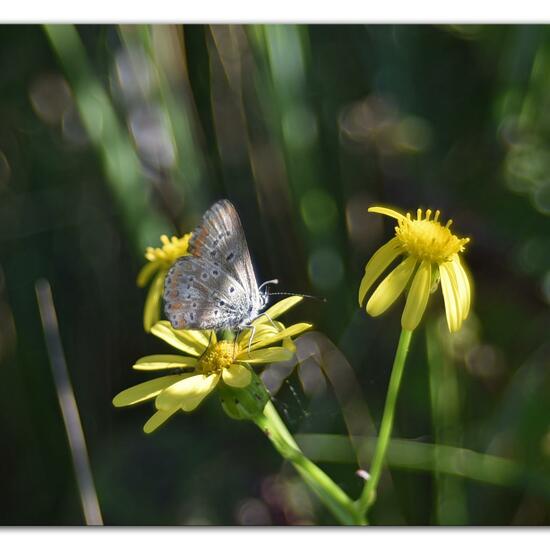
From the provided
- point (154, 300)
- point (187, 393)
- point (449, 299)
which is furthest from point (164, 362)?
point (449, 299)

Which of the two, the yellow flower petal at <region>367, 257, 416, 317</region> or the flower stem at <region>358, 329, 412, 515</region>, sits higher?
the yellow flower petal at <region>367, 257, 416, 317</region>

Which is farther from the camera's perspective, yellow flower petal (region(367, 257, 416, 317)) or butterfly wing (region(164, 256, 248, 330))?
butterfly wing (region(164, 256, 248, 330))

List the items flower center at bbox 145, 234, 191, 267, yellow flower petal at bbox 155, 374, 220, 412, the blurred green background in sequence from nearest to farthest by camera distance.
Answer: yellow flower petal at bbox 155, 374, 220, 412 < flower center at bbox 145, 234, 191, 267 < the blurred green background

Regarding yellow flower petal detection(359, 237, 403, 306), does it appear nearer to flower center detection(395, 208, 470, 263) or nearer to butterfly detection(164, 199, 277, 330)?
flower center detection(395, 208, 470, 263)

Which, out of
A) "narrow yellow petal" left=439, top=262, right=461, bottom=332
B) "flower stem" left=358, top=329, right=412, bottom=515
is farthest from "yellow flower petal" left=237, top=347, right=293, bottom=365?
"narrow yellow petal" left=439, top=262, right=461, bottom=332

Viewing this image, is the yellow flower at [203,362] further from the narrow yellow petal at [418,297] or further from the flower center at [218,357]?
the narrow yellow petal at [418,297]

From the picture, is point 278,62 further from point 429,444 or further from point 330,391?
point 429,444

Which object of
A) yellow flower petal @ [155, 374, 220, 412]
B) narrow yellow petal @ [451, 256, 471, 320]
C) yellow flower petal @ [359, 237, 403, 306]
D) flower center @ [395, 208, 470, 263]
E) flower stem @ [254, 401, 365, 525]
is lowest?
flower stem @ [254, 401, 365, 525]

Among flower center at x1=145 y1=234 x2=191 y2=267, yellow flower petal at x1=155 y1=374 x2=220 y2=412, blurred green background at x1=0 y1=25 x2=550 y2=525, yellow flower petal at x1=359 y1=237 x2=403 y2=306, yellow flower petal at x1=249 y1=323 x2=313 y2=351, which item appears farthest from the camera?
blurred green background at x1=0 y1=25 x2=550 y2=525
